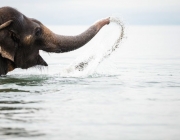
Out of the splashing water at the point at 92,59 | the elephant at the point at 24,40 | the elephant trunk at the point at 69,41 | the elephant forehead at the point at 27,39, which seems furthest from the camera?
the splashing water at the point at 92,59

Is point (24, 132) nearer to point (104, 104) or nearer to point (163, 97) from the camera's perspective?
point (104, 104)

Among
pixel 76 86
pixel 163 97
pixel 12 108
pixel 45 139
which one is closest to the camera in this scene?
pixel 45 139

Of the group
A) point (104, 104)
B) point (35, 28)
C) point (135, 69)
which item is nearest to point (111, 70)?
point (135, 69)

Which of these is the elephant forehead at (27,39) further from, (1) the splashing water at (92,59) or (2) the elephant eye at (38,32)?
(1) the splashing water at (92,59)

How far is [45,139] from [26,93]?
15.1 ft

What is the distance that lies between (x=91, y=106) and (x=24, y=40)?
13.6 feet

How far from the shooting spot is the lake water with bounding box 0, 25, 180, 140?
938 cm

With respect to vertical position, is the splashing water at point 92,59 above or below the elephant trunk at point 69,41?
below

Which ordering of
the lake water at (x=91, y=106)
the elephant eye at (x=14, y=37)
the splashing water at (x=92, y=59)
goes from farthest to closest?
the splashing water at (x=92, y=59) → the elephant eye at (x=14, y=37) → the lake water at (x=91, y=106)

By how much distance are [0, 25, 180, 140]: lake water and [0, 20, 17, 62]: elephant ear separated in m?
0.64

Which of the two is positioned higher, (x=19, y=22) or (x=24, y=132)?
(x=19, y=22)

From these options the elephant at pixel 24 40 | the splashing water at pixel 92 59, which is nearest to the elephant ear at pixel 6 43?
the elephant at pixel 24 40

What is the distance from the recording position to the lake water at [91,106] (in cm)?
938

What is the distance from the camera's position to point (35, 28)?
15.5 meters
